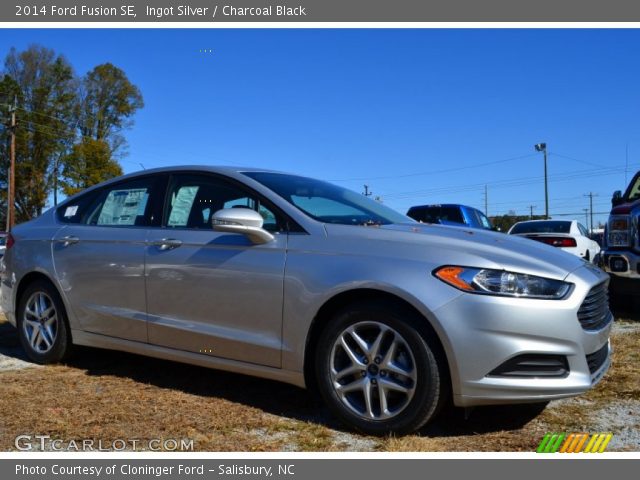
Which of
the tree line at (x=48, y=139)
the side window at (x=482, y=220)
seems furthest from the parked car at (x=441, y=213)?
the tree line at (x=48, y=139)

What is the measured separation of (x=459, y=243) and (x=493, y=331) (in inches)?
20.4

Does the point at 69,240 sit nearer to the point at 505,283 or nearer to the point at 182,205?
the point at 182,205

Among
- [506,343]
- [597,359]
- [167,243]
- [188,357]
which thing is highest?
[167,243]

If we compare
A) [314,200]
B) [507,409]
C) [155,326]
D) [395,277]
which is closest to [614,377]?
[507,409]

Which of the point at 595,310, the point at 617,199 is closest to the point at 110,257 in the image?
the point at 595,310

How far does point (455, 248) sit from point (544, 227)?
1081 cm

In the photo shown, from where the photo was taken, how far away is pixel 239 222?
348 cm

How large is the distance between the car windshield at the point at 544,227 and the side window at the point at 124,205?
9965mm

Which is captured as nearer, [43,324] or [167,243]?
[167,243]

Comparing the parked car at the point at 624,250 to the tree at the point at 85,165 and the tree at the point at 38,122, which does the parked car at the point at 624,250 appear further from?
the tree at the point at 38,122

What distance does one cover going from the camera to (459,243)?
10.5ft

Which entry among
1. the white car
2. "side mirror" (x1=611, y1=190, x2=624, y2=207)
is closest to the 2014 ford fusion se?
"side mirror" (x1=611, y1=190, x2=624, y2=207)

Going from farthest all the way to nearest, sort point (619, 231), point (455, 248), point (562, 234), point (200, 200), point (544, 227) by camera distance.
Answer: point (544, 227) → point (562, 234) → point (619, 231) → point (200, 200) → point (455, 248)
